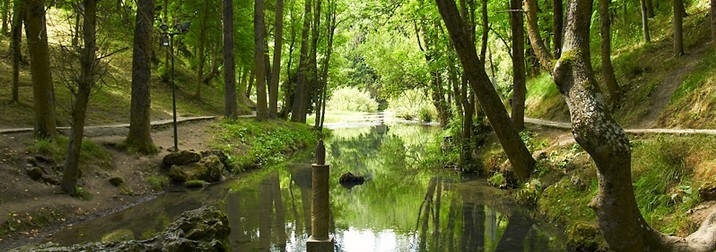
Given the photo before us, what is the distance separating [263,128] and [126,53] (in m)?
11.0

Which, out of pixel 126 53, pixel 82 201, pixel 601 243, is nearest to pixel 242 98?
pixel 126 53

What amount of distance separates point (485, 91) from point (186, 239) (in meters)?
7.24

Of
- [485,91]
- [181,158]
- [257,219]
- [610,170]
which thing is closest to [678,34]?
[485,91]

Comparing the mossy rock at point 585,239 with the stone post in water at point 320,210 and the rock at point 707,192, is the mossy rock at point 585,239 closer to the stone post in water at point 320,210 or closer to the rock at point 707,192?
the rock at point 707,192

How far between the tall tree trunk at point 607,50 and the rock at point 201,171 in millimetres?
11146

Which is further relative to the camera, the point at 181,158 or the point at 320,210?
the point at 181,158

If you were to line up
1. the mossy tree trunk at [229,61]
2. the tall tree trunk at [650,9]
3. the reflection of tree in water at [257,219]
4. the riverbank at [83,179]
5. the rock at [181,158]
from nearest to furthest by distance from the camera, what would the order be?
the reflection of tree in water at [257,219]
the riverbank at [83,179]
the rock at [181,158]
the tall tree trunk at [650,9]
the mossy tree trunk at [229,61]

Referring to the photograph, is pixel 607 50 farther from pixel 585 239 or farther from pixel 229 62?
pixel 229 62

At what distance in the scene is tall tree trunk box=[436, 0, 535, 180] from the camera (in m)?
11.6

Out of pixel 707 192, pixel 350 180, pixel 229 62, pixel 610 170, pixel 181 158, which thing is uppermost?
pixel 229 62

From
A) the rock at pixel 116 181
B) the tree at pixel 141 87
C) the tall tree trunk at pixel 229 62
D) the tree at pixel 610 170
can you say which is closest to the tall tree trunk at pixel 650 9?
the tall tree trunk at pixel 229 62

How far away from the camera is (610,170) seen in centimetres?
593

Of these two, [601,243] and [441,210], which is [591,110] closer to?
[601,243]

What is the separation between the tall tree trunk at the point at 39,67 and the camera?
11930mm
